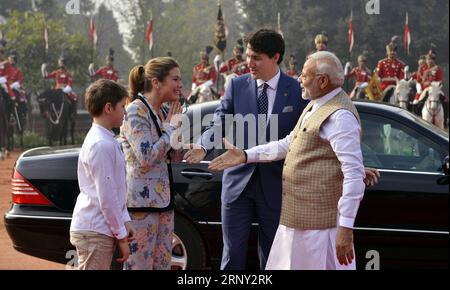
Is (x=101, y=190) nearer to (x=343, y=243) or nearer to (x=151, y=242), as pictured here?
(x=151, y=242)

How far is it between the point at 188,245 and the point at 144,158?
1589mm

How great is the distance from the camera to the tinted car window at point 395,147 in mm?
6199

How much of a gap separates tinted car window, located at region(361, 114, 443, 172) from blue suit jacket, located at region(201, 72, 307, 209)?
1.35 m

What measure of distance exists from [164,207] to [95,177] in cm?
68

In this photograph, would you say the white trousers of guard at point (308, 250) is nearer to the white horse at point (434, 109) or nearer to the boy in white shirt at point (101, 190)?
the boy in white shirt at point (101, 190)

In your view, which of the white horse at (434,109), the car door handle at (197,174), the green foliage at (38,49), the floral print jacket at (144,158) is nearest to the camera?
the floral print jacket at (144,158)

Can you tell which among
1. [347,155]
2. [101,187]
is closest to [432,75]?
[347,155]

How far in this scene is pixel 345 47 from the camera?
40969mm

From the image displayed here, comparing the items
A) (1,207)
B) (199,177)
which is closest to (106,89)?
(199,177)

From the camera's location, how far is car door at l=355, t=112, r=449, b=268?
5.94 m

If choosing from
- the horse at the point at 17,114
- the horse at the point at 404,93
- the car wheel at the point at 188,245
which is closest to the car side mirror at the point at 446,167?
the car wheel at the point at 188,245

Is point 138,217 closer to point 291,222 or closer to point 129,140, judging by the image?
point 129,140

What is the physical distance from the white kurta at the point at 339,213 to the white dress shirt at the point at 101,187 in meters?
0.76

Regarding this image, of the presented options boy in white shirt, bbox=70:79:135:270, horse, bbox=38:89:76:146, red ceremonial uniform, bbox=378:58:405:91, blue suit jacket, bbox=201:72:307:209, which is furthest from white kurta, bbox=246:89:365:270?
red ceremonial uniform, bbox=378:58:405:91
